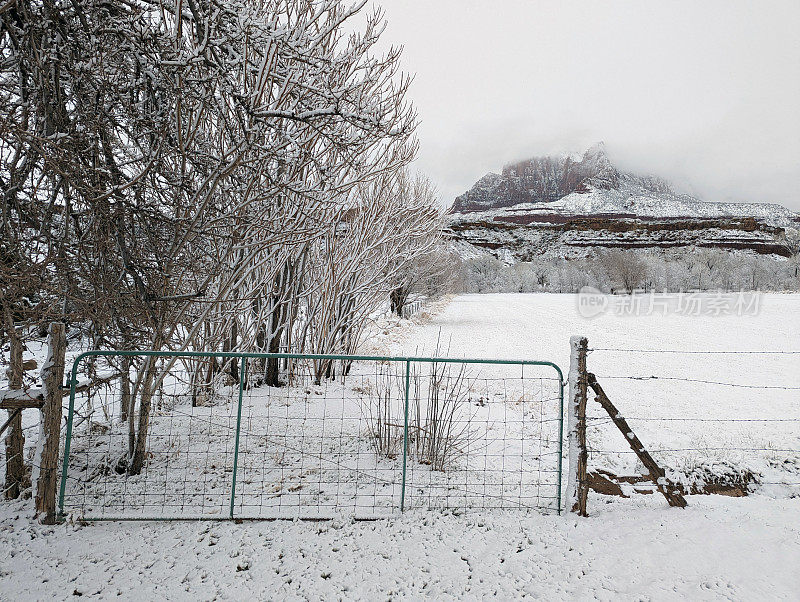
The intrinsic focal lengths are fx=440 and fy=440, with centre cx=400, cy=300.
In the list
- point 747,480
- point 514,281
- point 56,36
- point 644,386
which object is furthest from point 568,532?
point 514,281

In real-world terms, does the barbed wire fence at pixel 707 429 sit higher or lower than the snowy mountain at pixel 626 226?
lower

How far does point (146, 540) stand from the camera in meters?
3.38

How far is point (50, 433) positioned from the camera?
139 inches

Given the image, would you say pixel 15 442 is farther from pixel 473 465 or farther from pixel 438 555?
pixel 473 465

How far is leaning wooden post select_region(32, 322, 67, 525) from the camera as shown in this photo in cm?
349

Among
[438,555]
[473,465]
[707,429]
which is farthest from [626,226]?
[438,555]

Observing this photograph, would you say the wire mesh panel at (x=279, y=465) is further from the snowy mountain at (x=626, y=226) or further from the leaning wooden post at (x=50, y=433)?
the snowy mountain at (x=626, y=226)

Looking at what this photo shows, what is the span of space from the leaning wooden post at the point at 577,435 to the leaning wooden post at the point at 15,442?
4.75 m

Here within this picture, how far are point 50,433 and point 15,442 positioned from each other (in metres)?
0.69

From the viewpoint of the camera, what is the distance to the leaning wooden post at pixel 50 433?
3.49 metres

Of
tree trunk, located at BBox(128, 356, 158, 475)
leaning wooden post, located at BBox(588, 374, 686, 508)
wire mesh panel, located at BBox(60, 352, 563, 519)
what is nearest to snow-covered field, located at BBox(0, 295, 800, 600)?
leaning wooden post, located at BBox(588, 374, 686, 508)

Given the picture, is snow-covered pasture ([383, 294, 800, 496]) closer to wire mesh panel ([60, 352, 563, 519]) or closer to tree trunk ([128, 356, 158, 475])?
wire mesh panel ([60, 352, 563, 519])

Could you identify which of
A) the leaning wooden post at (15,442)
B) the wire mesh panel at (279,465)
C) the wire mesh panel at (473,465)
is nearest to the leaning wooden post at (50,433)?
the wire mesh panel at (279,465)

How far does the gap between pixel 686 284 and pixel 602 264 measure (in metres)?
15.6
